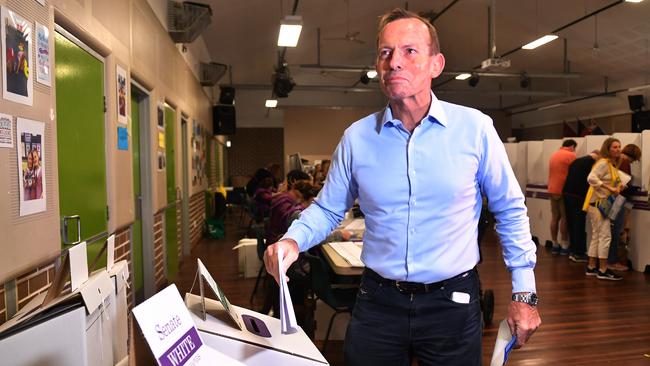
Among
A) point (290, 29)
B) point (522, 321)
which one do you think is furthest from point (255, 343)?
point (290, 29)

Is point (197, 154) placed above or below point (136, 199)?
above

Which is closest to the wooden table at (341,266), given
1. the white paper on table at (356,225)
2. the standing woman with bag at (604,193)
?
the white paper on table at (356,225)

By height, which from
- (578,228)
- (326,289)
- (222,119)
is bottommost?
(578,228)

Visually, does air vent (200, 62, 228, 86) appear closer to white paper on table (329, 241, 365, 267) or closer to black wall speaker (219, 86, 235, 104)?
black wall speaker (219, 86, 235, 104)

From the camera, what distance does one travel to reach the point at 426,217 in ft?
4.57

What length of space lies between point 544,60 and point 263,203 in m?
9.17

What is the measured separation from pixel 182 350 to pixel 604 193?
19.0 feet

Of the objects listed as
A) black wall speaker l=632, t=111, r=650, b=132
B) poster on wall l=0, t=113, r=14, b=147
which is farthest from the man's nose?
black wall speaker l=632, t=111, r=650, b=132

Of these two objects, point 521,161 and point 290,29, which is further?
point 521,161

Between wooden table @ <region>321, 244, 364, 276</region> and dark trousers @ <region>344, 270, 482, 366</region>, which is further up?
dark trousers @ <region>344, 270, 482, 366</region>

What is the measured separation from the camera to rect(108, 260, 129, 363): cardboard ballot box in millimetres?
1415

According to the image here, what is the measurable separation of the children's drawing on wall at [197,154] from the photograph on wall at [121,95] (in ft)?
14.2

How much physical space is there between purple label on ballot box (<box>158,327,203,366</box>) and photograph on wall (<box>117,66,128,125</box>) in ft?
9.36

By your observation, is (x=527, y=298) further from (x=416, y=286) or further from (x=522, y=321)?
(x=416, y=286)
